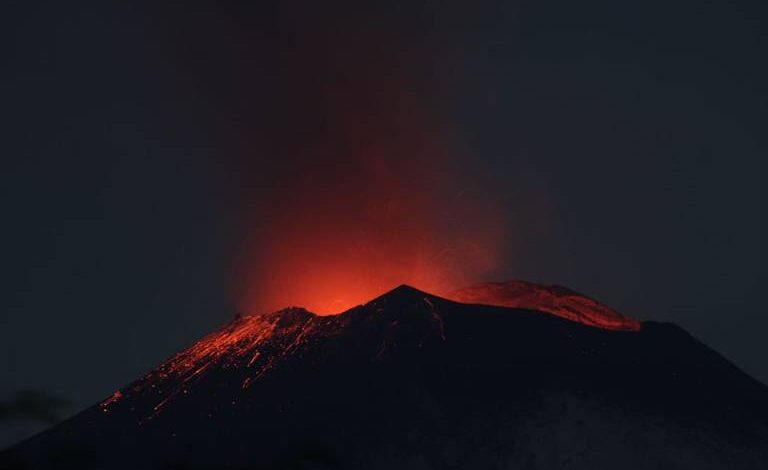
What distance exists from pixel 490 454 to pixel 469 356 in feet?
19.2

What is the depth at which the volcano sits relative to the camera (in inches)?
876

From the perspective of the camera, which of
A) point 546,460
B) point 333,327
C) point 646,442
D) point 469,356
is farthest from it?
point 333,327

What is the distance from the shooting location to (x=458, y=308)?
30.7 m

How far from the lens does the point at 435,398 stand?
81.0 feet

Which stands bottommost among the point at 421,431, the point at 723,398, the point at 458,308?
the point at 723,398

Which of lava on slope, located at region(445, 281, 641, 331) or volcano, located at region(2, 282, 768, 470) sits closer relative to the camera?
volcano, located at region(2, 282, 768, 470)

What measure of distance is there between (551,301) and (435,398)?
11225 mm

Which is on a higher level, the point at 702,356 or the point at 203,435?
the point at 203,435

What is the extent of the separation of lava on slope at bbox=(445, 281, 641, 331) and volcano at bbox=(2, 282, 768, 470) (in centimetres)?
71

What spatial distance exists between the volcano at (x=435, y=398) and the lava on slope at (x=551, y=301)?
2.32 ft

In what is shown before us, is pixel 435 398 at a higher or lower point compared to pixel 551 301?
lower

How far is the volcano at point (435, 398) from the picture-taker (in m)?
22.2

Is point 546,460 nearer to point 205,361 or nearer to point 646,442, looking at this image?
point 646,442

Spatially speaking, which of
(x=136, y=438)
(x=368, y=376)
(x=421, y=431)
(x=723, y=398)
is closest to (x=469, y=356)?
(x=368, y=376)
